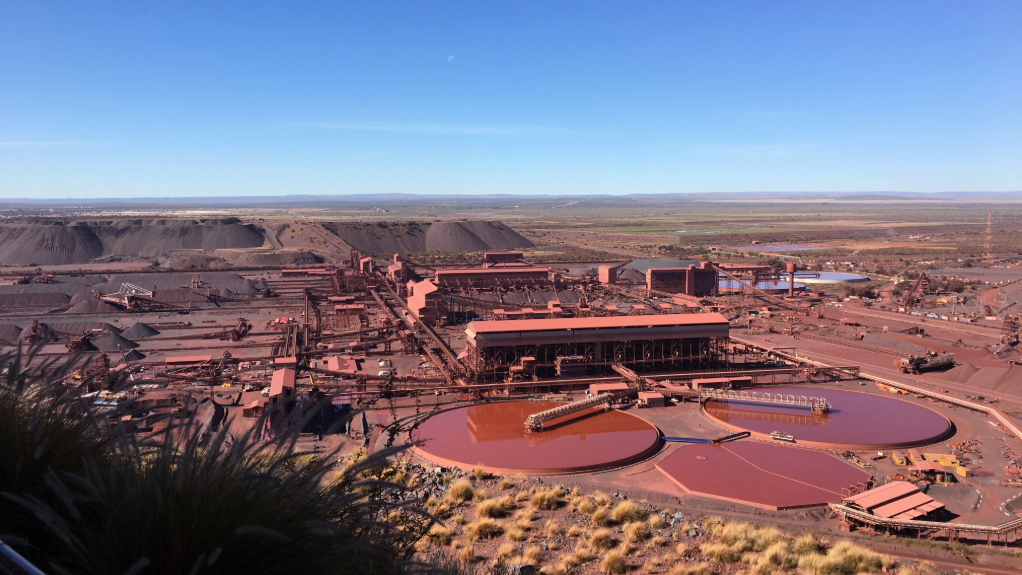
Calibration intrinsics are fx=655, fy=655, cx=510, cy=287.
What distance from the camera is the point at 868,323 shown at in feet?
144

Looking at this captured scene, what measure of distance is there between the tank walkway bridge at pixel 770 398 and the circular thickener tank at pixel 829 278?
43480mm

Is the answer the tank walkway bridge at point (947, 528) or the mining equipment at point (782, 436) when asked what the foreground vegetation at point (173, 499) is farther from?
the mining equipment at point (782, 436)

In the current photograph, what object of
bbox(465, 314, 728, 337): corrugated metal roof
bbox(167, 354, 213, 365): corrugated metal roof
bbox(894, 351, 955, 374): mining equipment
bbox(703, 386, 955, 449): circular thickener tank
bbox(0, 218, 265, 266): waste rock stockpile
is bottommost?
bbox(703, 386, 955, 449): circular thickener tank

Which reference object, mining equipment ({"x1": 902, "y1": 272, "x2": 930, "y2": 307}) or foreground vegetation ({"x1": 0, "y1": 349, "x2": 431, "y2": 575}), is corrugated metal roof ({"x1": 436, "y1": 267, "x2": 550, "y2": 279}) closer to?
mining equipment ({"x1": 902, "y1": 272, "x2": 930, "y2": 307})

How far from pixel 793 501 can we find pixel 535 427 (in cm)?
902

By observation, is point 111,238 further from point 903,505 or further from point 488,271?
point 903,505

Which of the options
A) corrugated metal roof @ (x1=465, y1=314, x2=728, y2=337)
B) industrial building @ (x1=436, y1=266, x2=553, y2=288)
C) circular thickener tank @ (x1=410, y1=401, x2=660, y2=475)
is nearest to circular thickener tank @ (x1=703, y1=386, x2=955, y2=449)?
circular thickener tank @ (x1=410, y1=401, x2=660, y2=475)

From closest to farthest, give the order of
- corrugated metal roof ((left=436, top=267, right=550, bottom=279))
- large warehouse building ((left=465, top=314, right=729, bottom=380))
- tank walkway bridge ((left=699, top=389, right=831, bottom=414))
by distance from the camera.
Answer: tank walkway bridge ((left=699, top=389, right=831, bottom=414)) < large warehouse building ((left=465, top=314, right=729, bottom=380)) < corrugated metal roof ((left=436, top=267, right=550, bottom=279))

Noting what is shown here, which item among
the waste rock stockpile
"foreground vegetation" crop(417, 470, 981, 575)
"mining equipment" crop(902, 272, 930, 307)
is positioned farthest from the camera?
the waste rock stockpile

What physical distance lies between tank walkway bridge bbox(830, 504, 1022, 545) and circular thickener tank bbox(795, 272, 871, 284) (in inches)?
2137

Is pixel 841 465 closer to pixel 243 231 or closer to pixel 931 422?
pixel 931 422

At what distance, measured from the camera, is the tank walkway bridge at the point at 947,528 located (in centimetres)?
1473

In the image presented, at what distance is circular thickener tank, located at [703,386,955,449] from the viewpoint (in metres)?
22.1

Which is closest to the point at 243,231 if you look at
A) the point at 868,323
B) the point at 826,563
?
the point at 868,323
